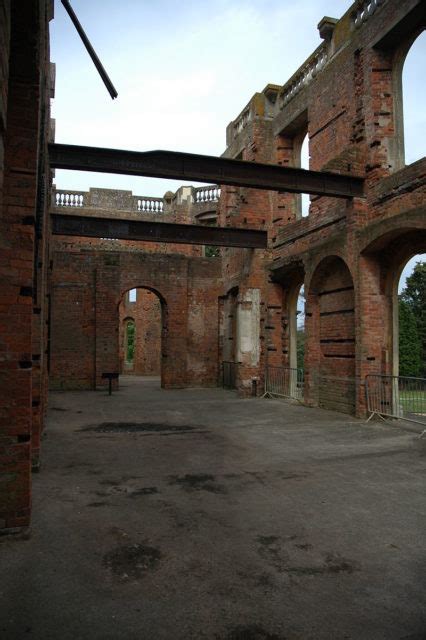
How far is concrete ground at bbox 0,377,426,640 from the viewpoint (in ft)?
8.57

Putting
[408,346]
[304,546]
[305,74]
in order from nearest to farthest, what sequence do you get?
1. [304,546]
2. [305,74]
3. [408,346]

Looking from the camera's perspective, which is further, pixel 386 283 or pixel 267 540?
pixel 386 283

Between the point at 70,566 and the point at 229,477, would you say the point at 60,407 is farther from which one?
the point at 70,566

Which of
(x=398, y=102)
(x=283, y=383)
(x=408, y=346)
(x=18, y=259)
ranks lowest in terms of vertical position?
(x=283, y=383)

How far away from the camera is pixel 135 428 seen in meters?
9.04

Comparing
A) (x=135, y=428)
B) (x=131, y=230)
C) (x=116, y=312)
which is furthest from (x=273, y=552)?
(x=116, y=312)

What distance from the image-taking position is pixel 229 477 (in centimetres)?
557

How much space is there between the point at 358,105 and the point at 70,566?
36.1 ft

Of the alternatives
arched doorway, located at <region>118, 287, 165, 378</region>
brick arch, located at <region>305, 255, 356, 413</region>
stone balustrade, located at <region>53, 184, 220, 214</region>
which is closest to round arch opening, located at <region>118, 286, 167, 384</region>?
arched doorway, located at <region>118, 287, 165, 378</region>

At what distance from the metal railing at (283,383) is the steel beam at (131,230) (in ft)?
14.4

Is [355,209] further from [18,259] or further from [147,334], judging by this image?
[147,334]

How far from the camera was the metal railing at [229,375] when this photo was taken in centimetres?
1772

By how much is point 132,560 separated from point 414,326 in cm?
2542

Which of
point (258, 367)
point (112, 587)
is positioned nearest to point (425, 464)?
point (112, 587)
